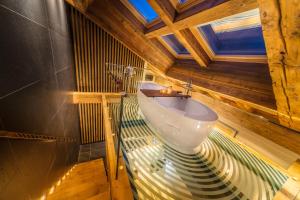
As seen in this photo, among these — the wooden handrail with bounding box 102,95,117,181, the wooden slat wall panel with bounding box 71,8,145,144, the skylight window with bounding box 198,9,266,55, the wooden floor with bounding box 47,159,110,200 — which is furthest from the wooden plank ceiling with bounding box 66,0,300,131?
the wooden floor with bounding box 47,159,110,200

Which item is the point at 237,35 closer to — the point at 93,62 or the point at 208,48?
the point at 208,48

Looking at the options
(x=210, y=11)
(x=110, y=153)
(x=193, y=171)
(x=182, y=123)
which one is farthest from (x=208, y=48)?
(x=110, y=153)

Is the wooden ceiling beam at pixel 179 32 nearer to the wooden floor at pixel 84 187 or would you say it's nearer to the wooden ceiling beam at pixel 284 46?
the wooden ceiling beam at pixel 284 46

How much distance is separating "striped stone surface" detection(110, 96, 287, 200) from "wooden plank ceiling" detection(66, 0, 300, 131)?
74 cm

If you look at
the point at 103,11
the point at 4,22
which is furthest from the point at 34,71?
the point at 103,11

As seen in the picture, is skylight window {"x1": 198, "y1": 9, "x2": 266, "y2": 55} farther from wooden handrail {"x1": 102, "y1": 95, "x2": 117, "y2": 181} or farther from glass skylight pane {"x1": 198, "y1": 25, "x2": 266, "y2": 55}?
wooden handrail {"x1": 102, "y1": 95, "x2": 117, "y2": 181}

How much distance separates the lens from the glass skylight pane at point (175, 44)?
2813 millimetres

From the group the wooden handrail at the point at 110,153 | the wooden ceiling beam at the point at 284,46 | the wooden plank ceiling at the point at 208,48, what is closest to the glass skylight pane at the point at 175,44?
the wooden plank ceiling at the point at 208,48

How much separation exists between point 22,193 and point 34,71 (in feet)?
3.31

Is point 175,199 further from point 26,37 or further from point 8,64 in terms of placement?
point 26,37

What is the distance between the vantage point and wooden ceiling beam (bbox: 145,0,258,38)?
116 cm

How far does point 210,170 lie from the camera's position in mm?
1314

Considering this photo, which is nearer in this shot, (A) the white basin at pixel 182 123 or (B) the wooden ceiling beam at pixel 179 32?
(A) the white basin at pixel 182 123

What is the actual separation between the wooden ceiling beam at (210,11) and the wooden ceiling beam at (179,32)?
10 cm
